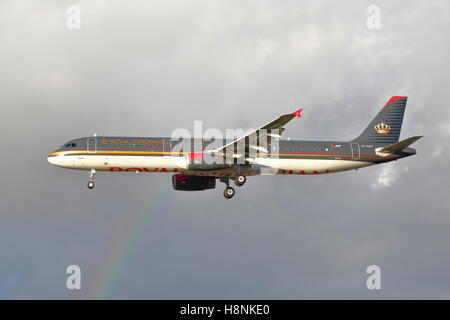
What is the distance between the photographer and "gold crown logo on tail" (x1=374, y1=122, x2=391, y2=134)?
7862cm

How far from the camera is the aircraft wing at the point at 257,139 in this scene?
211 feet

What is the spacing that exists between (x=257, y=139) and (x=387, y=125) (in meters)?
17.8

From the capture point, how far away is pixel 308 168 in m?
74.8

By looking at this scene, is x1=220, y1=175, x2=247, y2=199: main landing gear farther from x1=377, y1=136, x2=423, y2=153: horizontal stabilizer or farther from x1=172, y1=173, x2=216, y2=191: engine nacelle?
x1=377, y1=136, x2=423, y2=153: horizontal stabilizer

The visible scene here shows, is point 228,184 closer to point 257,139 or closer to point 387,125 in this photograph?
point 257,139

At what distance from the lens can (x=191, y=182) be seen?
78125mm

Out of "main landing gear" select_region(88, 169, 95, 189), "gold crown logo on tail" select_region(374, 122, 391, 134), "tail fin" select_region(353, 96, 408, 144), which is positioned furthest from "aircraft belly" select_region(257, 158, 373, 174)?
"main landing gear" select_region(88, 169, 95, 189)

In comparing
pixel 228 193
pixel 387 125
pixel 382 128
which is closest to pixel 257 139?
pixel 228 193

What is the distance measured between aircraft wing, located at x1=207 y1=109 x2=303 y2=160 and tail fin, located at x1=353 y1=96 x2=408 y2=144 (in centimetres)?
1291

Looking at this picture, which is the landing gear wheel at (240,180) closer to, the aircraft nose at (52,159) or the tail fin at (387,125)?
the tail fin at (387,125)

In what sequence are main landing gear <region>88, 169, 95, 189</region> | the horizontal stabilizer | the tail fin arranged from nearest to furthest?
→ main landing gear <region>88, 169, 95, 189</region>, the horizontal stabilizer, the tail fin
